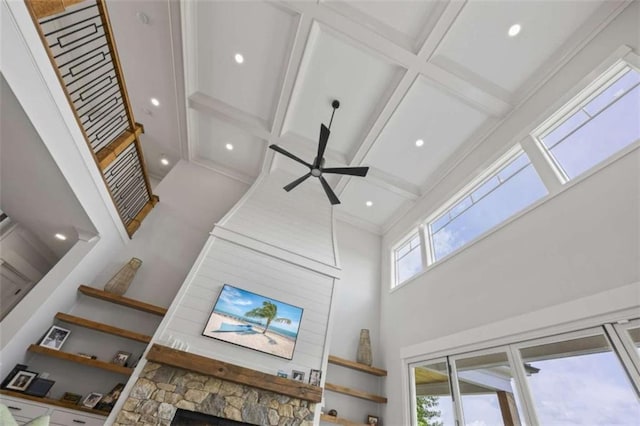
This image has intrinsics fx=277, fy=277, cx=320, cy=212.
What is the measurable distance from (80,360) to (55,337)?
0.55 meters

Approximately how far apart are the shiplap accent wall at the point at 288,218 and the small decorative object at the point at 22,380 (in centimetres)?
298

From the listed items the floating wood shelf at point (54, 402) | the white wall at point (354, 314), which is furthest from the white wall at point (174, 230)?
the white wall at point (354, 314)

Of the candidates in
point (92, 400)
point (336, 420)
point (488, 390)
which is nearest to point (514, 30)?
point (488, 390)

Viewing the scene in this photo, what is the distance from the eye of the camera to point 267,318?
14.1ft

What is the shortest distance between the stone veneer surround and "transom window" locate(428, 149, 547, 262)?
3.38 m

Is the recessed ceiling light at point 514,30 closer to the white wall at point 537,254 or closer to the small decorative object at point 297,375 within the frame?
the white wall at point 537,254

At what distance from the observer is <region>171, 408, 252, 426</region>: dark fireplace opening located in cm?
331

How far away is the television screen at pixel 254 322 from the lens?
157 inches

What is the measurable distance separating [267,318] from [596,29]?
19.0 ft

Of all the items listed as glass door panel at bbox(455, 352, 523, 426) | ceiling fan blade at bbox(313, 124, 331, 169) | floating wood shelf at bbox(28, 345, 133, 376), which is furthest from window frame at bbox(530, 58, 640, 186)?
floating wood shelf at bbox(28, 345, 133, 376)

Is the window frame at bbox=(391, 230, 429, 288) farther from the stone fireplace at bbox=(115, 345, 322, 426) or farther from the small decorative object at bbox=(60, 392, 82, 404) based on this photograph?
the small decorative object at bbox=(60, 392, 82, 404)

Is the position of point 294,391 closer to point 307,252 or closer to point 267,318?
point 267,318

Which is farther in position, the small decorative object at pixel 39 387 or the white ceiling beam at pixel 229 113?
the white ceiling beam at pixel 229 113

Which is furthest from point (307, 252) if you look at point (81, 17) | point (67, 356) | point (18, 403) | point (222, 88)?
point (81, 17)
